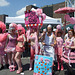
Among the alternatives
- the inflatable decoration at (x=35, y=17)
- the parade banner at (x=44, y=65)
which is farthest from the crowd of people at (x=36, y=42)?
the parade banner at (x=44, y=65)

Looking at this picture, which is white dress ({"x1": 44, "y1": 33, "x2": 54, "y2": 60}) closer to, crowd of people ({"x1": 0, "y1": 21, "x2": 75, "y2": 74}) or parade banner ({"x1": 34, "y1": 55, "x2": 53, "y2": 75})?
crowd of people ({"x1": 0, "y1": 21, "x2": 75, "y2": 74})

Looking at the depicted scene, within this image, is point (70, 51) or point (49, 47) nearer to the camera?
point (70, 51)

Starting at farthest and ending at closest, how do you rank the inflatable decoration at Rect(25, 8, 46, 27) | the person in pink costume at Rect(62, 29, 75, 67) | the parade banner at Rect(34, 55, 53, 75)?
the inflatable decoration at Rect(25, 8, 46, 27), the parade banner at Rect(34, 55, 53, 75), the person in pink costume at Rect(62, 29, 75, 67)

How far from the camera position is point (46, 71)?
2.76 metres

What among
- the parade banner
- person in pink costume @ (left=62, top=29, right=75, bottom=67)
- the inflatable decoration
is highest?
the inflatable decoration

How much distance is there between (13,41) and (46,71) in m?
1.50

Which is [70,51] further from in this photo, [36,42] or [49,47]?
[36,42]

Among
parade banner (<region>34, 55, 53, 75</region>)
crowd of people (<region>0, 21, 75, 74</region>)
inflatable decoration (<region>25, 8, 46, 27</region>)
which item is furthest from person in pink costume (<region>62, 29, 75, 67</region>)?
inflatable decoration (<region>25, 8, 46, 27</region>)

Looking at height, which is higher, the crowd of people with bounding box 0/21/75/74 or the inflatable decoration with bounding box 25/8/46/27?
the inflatable decoration with bounding box 25/8/46/27

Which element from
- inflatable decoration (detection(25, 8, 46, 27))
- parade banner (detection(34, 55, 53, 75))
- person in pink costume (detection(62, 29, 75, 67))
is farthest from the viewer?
inflatable decoration (detection(25, 8, 46, 27))

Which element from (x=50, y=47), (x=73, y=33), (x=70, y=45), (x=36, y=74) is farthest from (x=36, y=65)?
(x=73, y=33)

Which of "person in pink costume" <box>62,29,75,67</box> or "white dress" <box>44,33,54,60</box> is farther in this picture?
"white dress" <box>44,33,54,60</box>

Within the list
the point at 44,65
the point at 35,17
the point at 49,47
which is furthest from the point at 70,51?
the point at 35,17

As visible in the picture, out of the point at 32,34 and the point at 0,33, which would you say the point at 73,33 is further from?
the point at 0,33
